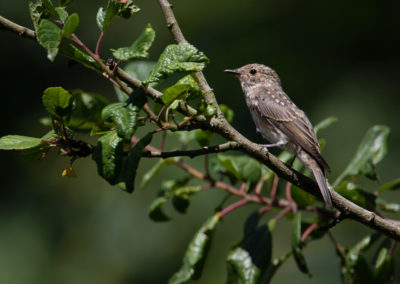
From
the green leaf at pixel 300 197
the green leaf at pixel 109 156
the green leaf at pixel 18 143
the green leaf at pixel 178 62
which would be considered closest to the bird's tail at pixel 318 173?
the green leaf at pixel 300 197

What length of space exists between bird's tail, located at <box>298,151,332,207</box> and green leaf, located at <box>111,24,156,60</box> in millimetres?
1056

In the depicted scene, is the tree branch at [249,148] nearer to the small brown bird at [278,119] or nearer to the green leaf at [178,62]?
the green leaf at [178,62]

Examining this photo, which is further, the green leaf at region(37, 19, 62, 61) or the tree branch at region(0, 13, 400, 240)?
the tree branch at region(0, 13, 400, 240)

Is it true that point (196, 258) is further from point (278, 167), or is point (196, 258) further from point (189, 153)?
point (189, 153)

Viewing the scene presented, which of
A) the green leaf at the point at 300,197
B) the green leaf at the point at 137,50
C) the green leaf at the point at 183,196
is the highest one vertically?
the green leaf at the point at 137,50

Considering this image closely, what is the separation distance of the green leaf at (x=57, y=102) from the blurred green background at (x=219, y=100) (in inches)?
138

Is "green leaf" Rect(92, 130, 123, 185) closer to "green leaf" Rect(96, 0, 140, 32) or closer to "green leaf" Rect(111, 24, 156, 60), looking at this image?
"green leaf" Rect(111, 24, 156, 60)

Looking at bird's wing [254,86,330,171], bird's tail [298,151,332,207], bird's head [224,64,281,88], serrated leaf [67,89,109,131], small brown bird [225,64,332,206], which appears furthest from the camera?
bird's head [224,64,281,88]

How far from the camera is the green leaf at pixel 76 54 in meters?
1.98

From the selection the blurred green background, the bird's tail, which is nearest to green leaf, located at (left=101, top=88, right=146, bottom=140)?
the bird's tail

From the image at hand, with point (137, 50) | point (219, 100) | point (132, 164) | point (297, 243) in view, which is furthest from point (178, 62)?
point (219, 100)

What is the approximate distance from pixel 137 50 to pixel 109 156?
0.43 m

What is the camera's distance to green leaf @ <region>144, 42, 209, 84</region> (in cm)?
212

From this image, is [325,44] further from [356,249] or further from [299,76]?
[356,249]
